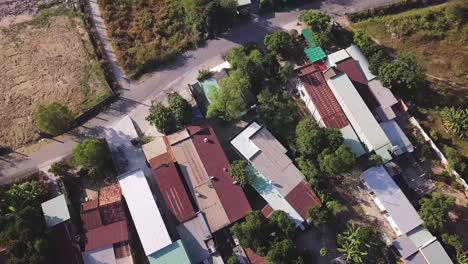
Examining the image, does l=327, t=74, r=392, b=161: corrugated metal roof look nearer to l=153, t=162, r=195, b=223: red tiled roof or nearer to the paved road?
the paved road

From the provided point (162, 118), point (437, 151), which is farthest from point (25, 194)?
point (437, 151)

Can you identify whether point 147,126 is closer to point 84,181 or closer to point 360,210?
point 84,181

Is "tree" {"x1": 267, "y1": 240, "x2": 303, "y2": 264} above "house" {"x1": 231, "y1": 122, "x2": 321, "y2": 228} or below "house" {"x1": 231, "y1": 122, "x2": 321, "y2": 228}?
below

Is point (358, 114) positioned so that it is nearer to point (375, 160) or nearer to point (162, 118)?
point (375, 160)

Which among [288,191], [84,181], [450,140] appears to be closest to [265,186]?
[288,191]

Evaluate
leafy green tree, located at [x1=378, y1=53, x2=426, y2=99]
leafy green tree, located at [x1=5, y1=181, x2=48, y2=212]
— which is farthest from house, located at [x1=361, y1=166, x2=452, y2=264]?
leafy green tree, located at [x1=5, y1=181, x2=48, y2=212]

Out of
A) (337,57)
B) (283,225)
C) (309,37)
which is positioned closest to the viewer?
(283,225)

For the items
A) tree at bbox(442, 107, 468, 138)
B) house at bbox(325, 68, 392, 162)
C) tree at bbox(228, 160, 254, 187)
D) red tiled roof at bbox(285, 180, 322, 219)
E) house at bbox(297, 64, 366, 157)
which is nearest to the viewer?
red tiled roof at bbox(285, 180, 322, 219)

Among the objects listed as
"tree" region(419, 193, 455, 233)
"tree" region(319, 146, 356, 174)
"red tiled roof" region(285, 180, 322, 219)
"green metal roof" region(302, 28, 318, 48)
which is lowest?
"tree" region(419, 193, 455, 233)

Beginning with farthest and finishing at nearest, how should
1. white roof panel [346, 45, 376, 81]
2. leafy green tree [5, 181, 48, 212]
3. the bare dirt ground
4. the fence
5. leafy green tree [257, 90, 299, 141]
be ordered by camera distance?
white roof panel [346, 45, 376, 81] < the bare dirt ground < leafy green tree [257, 90, 299, 141] < the fence < leafy green tree [5, 181, 48, 212]
